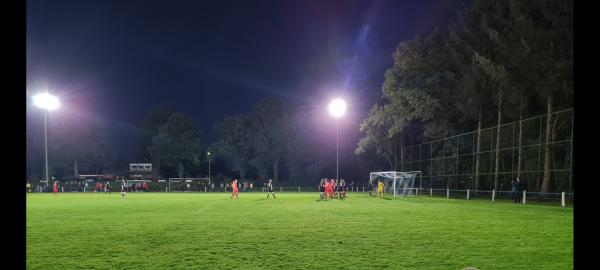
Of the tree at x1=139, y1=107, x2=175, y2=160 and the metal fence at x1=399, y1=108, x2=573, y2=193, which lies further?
the tree at x1=139, y1=107, x2=175, y2=160

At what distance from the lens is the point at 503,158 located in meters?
38.3

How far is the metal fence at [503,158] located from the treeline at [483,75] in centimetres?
88

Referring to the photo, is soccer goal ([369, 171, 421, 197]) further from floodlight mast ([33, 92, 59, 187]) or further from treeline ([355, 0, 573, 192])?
floodlight mast ([33, 92, 59, 187])

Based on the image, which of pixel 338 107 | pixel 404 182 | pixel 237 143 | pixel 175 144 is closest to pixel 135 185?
pixel 175 144

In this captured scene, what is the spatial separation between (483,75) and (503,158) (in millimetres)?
8496

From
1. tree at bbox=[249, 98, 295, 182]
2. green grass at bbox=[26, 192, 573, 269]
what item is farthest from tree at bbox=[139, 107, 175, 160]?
green grass at bbox=[26, 192, 573, 269]

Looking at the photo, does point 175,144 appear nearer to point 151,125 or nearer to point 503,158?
point 151,125

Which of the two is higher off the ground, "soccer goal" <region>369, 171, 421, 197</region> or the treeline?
the treeline

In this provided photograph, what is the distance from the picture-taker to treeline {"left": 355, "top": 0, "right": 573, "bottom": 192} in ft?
107

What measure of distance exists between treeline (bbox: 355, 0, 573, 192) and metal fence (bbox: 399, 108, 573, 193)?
0.88 meters

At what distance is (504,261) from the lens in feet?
28.2
